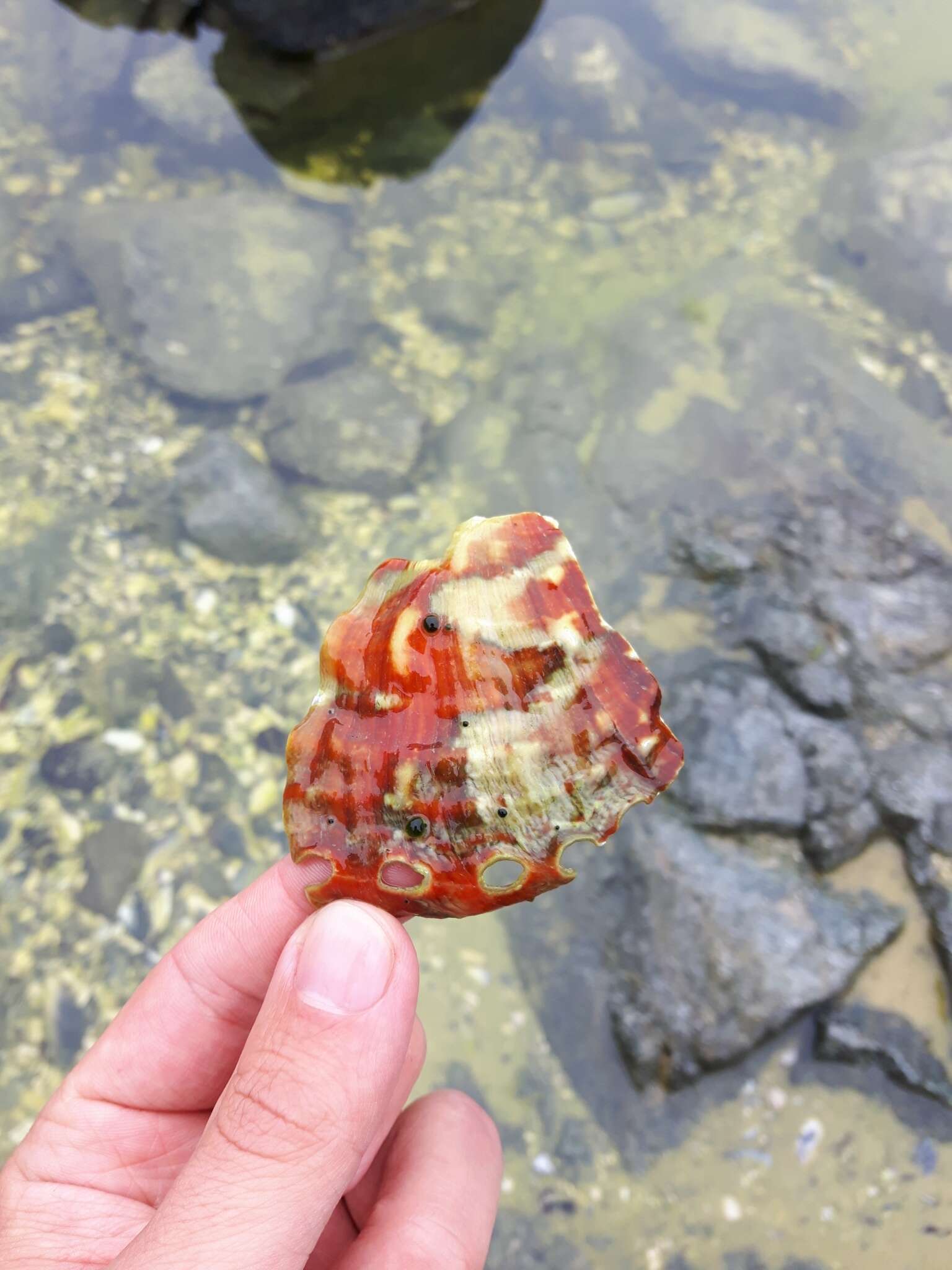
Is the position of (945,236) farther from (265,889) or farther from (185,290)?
(265,889)

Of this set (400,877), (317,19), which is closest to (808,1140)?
(400,877)

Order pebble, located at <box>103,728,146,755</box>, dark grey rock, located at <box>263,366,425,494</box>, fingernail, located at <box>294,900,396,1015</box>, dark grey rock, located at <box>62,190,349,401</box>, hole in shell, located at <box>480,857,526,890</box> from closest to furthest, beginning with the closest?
fingernail, located at <box>294,900,396,1015</box> → hole in shell, located at <box>480,857,526,890</box> → pebble, located at <box>103,728,146,755</box> → dark grey rock, located at <box>263,366,425,494</box> → dark grey rock, located at <box>62,190,349,401</box>

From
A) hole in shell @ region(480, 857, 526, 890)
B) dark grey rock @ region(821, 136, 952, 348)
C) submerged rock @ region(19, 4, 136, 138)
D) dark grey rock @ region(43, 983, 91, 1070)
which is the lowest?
dark grey rock @ region(43, 983, 91, 1070)

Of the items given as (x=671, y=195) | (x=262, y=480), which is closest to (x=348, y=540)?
(x=262, y=480)

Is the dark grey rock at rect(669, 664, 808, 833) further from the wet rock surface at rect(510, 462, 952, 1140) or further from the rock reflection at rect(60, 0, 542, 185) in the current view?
the rock reflection at rect(60, 0, 542, 185)

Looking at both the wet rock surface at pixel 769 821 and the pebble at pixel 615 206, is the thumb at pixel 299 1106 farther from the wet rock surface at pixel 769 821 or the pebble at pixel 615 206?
the pebble at pixel 615 206

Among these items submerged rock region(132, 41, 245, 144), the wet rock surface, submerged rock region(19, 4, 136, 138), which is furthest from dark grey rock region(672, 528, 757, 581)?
submerged rock region(19, 4, 136, 138)

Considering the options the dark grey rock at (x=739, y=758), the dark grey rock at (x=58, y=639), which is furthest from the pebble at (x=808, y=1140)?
the dark grey rock at (x=58, y=639)
